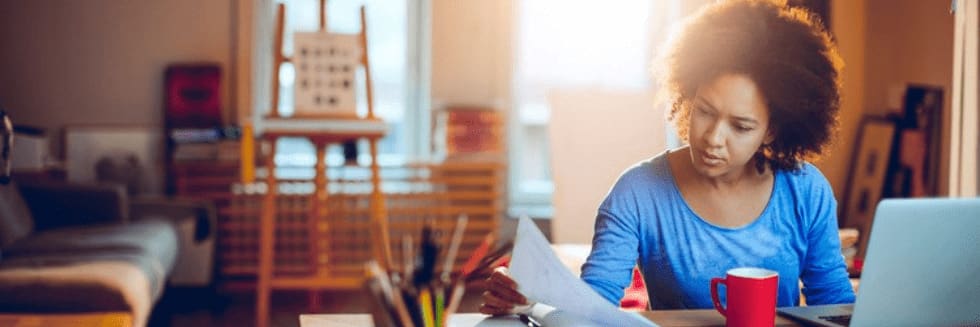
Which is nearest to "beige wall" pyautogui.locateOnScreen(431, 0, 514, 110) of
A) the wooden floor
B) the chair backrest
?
the wooden floor

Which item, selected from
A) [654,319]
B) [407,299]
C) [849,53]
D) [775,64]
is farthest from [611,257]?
[849,53]

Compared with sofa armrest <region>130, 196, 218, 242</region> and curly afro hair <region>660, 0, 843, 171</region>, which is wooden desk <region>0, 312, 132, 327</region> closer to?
sofa armrest <region>130, 196, 218, 242</region>

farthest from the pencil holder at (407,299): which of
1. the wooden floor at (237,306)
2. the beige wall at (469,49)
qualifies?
the beige wall at (469,49)

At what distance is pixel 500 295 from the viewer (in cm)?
131

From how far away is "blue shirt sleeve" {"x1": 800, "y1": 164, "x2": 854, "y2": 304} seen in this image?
1.52 metres

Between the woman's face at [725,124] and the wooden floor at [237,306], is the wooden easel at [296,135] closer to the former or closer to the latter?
the wooden floor at [237,306]

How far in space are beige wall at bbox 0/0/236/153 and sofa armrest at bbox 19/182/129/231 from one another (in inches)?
28.9

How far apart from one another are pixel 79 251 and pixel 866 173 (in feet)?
10.9

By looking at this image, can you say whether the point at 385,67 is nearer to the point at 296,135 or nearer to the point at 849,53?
the point at 296,135

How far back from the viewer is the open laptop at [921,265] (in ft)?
3.44

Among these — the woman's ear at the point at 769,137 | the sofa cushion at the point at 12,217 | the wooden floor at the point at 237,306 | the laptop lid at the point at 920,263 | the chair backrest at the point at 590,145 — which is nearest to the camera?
the laptop lid at the point at 920,263

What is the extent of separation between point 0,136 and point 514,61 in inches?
98.1

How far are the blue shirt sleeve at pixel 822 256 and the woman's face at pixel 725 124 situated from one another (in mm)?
172

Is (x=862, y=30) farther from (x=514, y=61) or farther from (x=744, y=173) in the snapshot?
(x=744, y=173)
